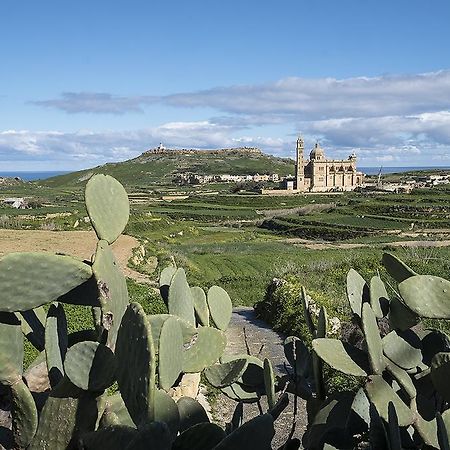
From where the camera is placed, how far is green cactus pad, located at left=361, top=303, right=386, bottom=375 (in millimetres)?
1972

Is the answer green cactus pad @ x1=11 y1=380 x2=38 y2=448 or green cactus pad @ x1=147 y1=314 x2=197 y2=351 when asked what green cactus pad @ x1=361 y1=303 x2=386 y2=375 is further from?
green cactus pad @ x1=11 y1=380 x2=38 y2=448

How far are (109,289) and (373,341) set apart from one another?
82cm

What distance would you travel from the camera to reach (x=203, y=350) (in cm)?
213

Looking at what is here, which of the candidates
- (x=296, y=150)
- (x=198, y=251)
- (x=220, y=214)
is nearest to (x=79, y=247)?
(x=198, y=251)

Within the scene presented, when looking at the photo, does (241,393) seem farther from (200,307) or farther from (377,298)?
(377,298)

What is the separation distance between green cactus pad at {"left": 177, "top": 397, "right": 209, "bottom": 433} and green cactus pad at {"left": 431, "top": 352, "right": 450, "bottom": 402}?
0.69 meters

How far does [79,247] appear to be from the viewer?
29062 millimetres

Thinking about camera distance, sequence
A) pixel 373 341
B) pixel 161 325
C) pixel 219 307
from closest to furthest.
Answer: pixel 161 325
pixel 373 341
pixel 219 307

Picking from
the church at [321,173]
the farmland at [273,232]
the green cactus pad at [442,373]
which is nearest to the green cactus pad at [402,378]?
the green cactus pad at [442,373]

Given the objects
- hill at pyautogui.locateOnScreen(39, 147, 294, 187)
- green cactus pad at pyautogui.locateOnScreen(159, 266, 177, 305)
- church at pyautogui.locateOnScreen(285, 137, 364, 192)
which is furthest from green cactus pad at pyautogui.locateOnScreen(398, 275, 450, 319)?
hill at pyautogui.locateOnScreen(39, 147, 294, 187)

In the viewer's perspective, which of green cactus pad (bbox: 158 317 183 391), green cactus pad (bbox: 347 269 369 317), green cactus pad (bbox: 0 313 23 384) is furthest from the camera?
green cactus pad (bbox: 347 269 369 317)

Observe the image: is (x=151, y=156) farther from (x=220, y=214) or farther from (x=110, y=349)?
(x=110, y=349)

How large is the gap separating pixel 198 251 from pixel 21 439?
3341 cm

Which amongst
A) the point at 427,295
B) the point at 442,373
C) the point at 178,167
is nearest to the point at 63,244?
the point at 427,295
